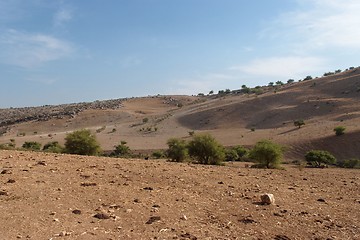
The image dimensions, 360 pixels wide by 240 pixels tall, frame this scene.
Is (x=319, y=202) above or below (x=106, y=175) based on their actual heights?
below

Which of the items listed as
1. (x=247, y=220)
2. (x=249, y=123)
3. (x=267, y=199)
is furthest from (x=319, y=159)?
(x=249, y=123)

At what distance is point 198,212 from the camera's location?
28.7ft

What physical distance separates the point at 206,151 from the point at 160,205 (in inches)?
629

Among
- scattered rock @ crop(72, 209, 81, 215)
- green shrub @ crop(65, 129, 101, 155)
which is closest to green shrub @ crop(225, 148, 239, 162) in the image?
green shrub @ crop(65, 129, 101, 155)

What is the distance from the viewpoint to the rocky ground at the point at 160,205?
7.43 meters

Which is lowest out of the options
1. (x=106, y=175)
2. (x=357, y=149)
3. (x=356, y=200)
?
(x=357, y=149)

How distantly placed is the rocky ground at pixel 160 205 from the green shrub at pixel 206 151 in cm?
1128

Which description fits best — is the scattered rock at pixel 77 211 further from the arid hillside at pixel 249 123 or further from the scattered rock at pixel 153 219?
the arid hillside at pixel 249 123

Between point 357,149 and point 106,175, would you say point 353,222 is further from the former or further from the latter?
point 357,149

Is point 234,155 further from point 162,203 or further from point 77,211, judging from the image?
point 77,211

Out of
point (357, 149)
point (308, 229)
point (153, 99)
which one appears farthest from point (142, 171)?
point (153, 99)

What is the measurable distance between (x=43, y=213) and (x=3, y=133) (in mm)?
70692

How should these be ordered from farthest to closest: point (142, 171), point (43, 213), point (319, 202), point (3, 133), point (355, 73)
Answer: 1. point (355, 73)
2. point (3, 133)
3. point (142, 171)
4. point (319, 202)
5. point (43, 213)

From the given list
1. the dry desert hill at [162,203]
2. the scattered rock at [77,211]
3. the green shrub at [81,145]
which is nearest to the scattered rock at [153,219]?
the dry desert hill at [162,203]
